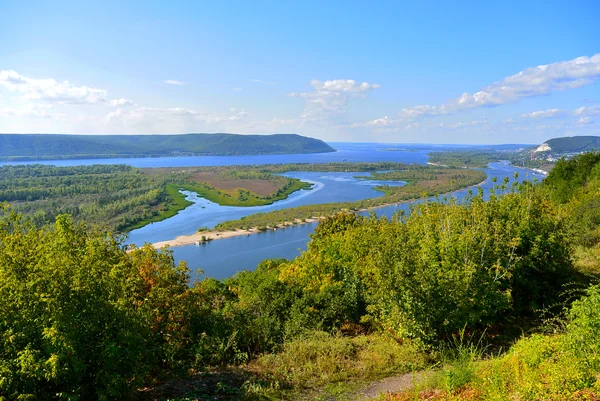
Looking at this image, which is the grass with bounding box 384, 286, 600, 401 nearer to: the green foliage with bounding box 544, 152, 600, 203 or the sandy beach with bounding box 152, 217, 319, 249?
the green foliage with bounding box 544, 152, 600, 203

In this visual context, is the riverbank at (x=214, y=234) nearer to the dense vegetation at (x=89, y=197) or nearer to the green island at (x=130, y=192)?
the green island at (x=130, y=192)

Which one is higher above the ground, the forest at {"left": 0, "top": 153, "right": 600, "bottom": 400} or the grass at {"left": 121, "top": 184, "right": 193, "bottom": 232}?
the forest at {"left": 0, "top": 153, "right": 600, "bottom": 400}

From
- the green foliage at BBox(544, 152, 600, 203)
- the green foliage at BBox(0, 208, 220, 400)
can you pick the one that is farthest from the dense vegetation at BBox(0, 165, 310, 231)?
the green foliage at BBox(544, 152, 600, 203)

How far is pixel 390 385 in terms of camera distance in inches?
305

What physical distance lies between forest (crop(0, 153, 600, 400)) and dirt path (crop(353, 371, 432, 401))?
0.21 meters

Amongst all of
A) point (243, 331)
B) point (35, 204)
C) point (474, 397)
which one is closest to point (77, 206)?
point (35, 204)

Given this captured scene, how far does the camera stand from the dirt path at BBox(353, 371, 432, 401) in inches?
288

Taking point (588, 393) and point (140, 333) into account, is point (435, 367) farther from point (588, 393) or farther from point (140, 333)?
point (140, 333)

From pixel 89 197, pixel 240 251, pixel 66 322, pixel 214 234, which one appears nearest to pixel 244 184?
pixel 89 197

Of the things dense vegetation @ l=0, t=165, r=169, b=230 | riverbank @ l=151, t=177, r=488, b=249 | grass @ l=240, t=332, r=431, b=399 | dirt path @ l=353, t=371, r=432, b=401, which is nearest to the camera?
dirt path @ l=353, t=371, r=432, b=401

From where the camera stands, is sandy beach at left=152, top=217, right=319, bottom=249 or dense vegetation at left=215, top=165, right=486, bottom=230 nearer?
sandy beach at left=152, top=217, right=319, bottom=249

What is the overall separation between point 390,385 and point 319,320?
403cm

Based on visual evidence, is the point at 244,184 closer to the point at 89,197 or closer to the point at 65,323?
the point at 89,197

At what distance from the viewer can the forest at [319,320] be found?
5484 millimetres
